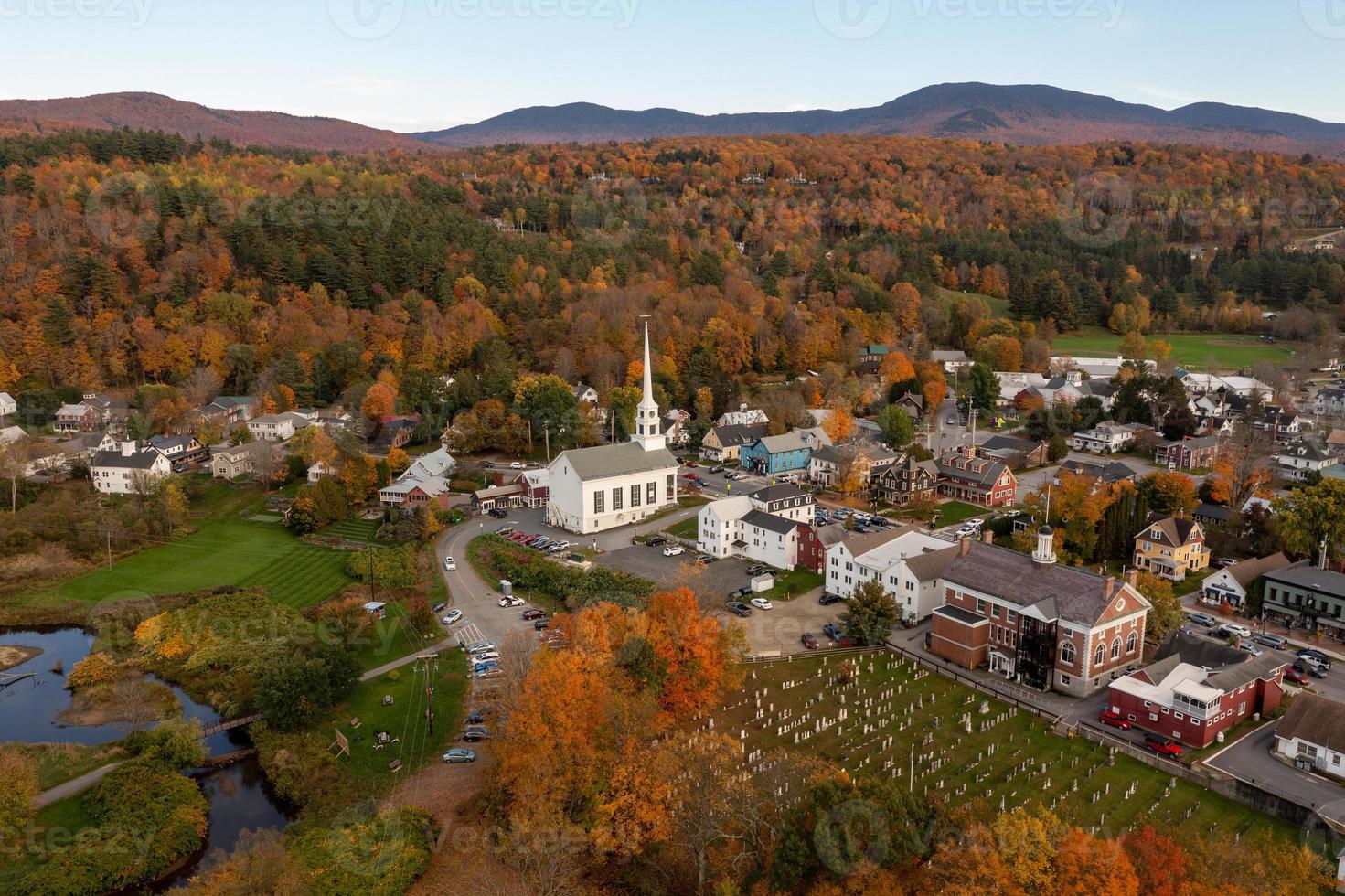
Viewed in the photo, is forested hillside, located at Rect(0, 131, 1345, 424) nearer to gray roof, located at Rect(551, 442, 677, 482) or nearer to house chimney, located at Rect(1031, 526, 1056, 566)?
gray roof, located at Rect(551, 442, 677, 482)

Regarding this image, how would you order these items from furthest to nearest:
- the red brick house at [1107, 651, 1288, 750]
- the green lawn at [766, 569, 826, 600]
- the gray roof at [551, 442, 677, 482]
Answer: the gray roof at [551, 442, 677, 482] < the green lawn at [766, 569, 826, 600] < the red brick house at [1107, 651, 1288, 750]

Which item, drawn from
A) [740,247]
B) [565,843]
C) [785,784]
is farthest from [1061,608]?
[740,247]

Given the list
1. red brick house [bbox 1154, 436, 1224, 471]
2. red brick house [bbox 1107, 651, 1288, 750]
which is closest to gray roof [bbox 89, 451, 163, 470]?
red brick house [bbox 1107, 651, 1288, 750]

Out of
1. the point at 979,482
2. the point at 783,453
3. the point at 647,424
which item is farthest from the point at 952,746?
the point at 783,453

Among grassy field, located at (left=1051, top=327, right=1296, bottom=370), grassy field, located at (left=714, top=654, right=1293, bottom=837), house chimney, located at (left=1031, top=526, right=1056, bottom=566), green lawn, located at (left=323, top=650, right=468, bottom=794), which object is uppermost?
house chimney, located at (left=1031, top=526, right=1056, bottom=566)

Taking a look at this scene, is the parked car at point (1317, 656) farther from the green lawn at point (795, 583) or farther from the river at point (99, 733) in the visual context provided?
the river at point (99, 733)

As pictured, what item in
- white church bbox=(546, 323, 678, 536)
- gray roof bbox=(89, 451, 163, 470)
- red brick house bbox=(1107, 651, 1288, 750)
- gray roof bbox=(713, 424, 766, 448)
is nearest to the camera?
red brick house bbox=(1107, 651, 1288, 750)
